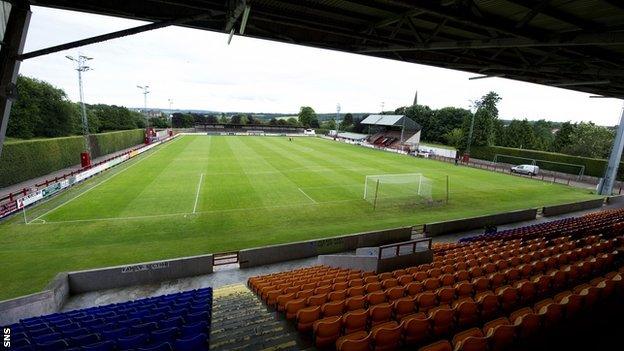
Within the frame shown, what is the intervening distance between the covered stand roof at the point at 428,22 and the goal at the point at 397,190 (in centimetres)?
1135

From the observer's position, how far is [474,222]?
17.9 metres

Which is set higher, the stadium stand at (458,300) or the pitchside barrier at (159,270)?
the stadium stand at (458,300)

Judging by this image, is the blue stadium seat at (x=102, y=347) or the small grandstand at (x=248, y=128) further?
the small grandstand at (x=248, y=128)

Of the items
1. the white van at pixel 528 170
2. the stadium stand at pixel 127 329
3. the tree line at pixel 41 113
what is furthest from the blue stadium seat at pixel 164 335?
the tree line at pixel 41 113

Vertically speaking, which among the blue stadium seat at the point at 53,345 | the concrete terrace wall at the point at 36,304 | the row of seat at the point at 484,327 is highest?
the row of seat at the point at 484,327

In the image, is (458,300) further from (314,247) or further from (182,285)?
(182,285)

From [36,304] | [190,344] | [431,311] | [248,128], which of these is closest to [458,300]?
[431,311]

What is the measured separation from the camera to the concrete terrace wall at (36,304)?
27.9 feet

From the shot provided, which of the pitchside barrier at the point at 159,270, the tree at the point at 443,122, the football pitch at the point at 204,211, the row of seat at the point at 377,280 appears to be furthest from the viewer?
the tree at the point at 443,122

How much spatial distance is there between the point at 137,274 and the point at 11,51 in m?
7.62

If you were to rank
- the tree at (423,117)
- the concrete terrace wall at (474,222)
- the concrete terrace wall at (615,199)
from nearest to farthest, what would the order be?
the concrete terrace wall at (474,222), the concrete terrace wall at (615,199), the tree at (423,117)

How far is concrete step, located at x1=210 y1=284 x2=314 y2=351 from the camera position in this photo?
5660mm

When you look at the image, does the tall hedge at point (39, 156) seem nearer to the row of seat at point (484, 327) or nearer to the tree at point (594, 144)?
the row of seat at point (484, 327)

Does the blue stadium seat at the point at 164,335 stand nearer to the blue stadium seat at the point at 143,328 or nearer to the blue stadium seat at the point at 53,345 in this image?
the blue stadium seat at the point at 143,328
